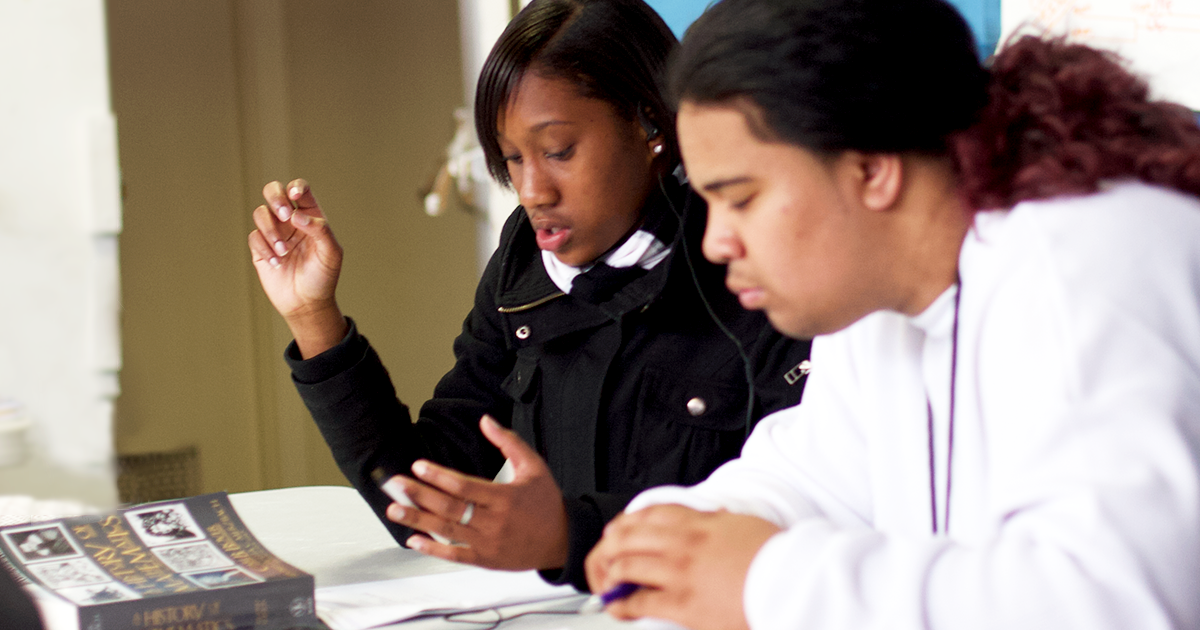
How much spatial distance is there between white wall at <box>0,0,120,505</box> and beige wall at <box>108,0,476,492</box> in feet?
0.64

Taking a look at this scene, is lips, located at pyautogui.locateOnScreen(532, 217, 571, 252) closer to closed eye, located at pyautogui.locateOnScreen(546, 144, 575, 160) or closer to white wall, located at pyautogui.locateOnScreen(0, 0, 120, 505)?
closed eye, located at pyautogui.locateOnScreen(546, 144, 575, 160)

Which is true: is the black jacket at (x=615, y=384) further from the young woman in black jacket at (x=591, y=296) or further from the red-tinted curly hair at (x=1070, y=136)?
the red-tinted curly hair at (x=1070, y=136)

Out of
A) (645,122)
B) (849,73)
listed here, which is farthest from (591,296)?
(849,73)

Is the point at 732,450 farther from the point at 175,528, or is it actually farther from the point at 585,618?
the point at 175,528

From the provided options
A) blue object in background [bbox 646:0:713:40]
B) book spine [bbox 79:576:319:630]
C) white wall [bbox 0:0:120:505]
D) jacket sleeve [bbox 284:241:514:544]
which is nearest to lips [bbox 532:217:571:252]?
jacket sleeve [bbox 284:241:514:544]

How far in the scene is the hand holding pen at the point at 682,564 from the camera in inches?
23.8

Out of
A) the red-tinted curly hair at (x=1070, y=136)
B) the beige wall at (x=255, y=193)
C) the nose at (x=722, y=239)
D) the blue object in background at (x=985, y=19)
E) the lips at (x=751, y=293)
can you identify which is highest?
the blue object in background at (x=985, y=19)

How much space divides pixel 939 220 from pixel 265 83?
315cm

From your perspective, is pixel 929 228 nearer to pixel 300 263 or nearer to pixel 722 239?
pixel 722 239

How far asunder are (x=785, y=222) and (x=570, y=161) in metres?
0.48

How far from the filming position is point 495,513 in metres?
0.87

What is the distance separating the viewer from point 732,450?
45.3 inches

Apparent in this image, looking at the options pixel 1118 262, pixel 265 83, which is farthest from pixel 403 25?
pixel 1118 262

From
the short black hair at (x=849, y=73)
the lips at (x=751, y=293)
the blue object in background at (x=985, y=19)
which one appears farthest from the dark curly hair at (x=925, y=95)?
the blue object in background at (x=985, y=19)
